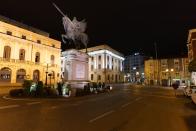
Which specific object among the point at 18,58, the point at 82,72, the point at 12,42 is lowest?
the point at 82,72

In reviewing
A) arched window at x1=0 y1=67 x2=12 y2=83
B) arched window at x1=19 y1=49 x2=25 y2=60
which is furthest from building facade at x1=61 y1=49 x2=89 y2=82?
arched window at x1=19 y1=49 x2=25 y2=60

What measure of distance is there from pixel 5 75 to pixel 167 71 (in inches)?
2524

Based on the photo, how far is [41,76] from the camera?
50.8 m

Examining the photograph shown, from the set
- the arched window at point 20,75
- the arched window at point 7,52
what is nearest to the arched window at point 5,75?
the arched window at point 20,75

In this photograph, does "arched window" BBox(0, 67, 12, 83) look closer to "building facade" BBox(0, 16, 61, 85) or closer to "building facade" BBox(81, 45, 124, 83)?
"building facade" BBox(0, 16, 61, 85)

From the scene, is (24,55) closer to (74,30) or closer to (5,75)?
(5,75)

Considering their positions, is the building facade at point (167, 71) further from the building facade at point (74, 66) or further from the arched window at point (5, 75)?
the arched window at point (5, 75)

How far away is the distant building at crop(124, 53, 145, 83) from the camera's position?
127 meters

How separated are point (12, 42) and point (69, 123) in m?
42.5

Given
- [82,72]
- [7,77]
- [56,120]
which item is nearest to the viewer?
[56,120]

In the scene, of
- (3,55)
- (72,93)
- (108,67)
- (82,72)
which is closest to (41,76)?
(3,55)

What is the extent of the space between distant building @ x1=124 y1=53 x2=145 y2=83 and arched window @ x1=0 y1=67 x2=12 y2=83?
3790 inches

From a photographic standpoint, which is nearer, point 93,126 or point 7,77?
point 93,126

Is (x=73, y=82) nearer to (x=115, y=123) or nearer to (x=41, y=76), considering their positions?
(x=115, y=123)
